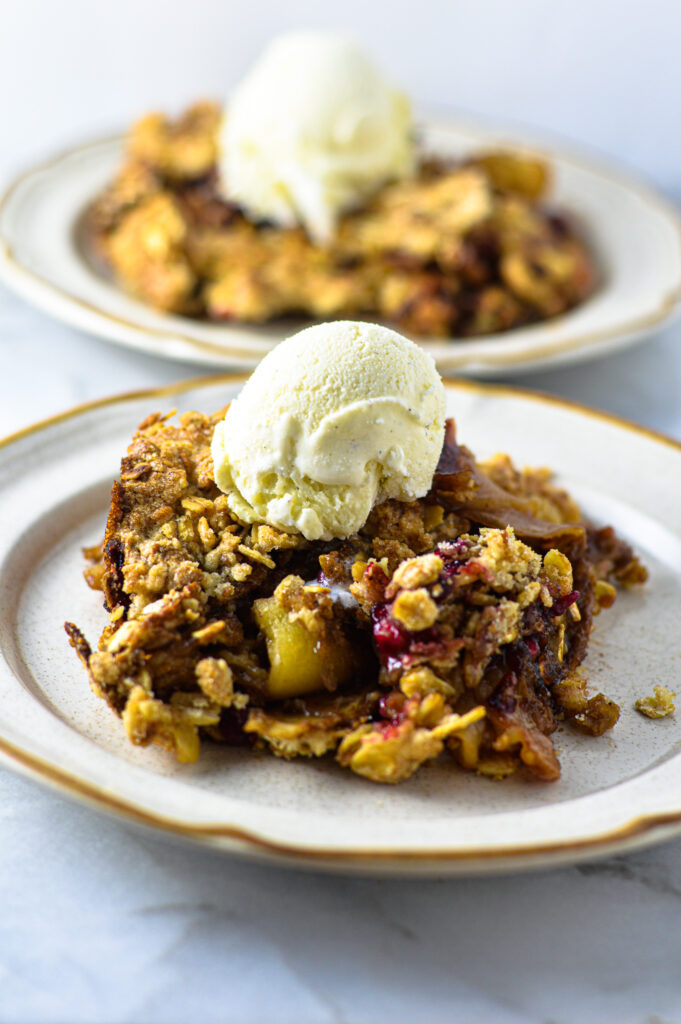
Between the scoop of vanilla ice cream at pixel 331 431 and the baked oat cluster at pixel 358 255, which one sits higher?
the scoop of vanilla ice cream at pixel 331 431

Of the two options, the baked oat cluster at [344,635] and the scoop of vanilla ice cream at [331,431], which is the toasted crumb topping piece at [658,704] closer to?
the baked oat cluster at [344,635]

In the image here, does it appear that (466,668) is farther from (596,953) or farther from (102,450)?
(102,450)

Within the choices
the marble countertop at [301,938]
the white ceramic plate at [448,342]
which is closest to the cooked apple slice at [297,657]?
the marble countertop at [301,938]

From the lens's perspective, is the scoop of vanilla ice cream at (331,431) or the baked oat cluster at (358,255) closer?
the scoop of vanilla ice cream at (331,431)

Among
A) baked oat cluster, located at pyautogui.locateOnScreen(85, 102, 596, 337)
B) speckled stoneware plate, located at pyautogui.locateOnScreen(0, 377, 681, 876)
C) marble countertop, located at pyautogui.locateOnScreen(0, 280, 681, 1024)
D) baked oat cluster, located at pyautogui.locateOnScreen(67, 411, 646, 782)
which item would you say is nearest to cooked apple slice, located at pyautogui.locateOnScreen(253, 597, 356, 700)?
baked oat cluster, located at pyautogui.locateOnScreen(67, 411, 646, 782)

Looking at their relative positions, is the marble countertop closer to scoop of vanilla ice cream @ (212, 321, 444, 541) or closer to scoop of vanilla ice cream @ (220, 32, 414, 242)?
scoop of vanilla ice cream @ (212, 321, 444, 541)

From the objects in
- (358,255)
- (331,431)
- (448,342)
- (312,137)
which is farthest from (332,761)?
(312,137)
